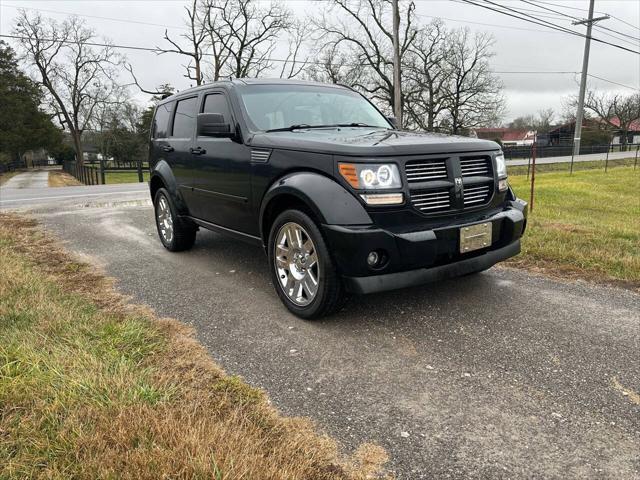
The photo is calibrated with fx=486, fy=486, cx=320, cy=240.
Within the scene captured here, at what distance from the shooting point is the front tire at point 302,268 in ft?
11.0

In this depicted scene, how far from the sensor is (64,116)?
4656cm

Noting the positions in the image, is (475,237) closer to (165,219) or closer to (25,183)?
(165,219)

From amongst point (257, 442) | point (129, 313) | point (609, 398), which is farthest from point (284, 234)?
point (609, 398)

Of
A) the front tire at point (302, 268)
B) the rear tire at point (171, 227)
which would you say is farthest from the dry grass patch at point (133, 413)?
the rear tire at point (171, 227)

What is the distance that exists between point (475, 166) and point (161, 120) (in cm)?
404

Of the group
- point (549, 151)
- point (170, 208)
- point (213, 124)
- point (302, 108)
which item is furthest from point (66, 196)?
point (549, 151)

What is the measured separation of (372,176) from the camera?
3.17 metres

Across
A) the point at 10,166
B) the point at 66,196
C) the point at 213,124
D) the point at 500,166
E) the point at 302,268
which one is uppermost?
the point at 213,124

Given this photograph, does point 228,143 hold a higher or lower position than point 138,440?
higher

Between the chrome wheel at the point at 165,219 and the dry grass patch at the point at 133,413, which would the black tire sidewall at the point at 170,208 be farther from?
the dry grass patch at the point at 133,413

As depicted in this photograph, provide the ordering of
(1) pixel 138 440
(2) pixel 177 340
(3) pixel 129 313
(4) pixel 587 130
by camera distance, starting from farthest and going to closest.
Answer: (4) pixel 587 130
(3) pixel 129 313
(2) pixel 177 340
(1) pixel 138 440

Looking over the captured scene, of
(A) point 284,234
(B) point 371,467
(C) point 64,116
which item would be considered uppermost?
(C) point 64,116

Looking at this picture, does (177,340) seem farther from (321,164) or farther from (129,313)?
(321,164)

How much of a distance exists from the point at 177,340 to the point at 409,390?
5.08ft
